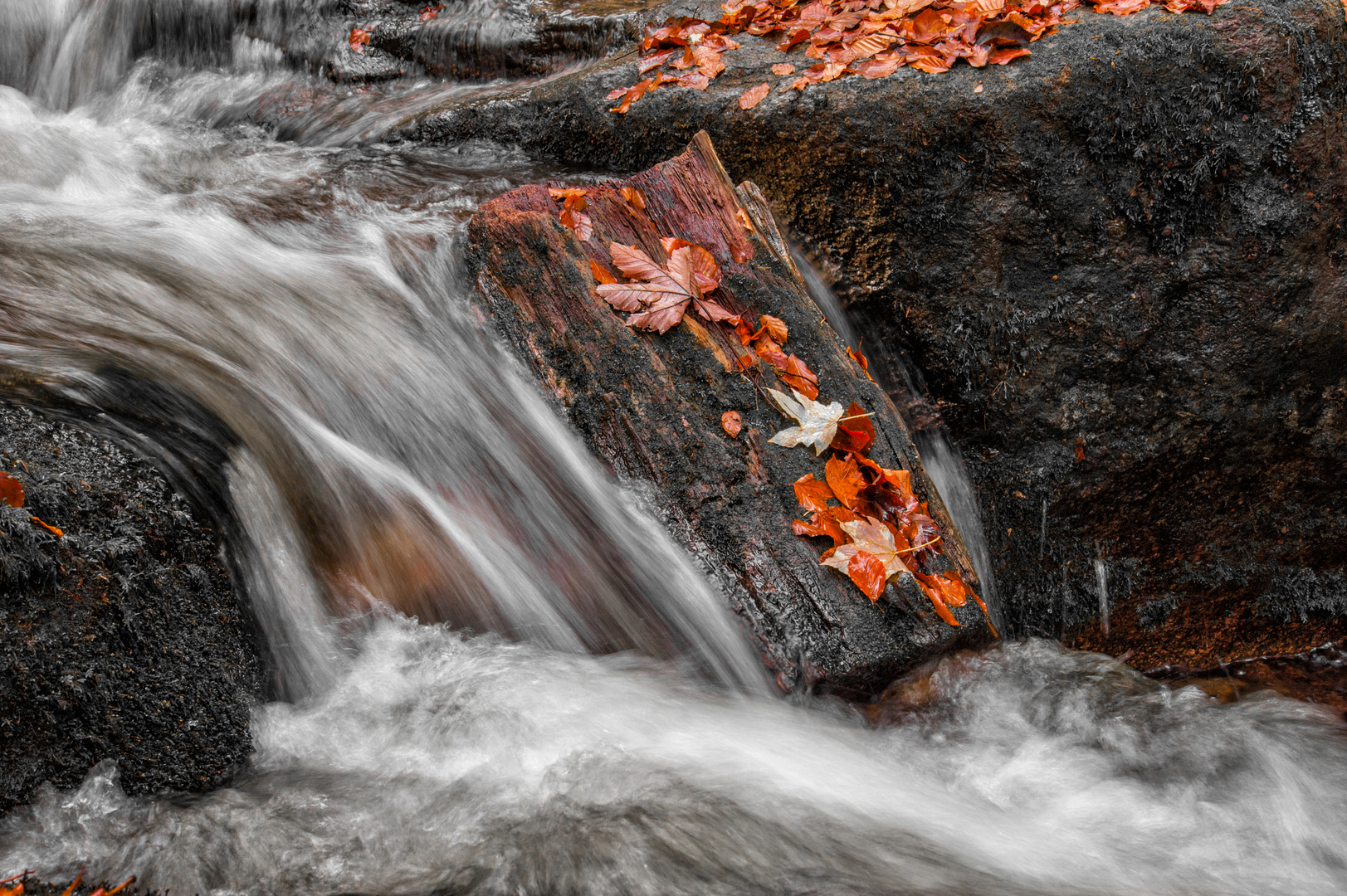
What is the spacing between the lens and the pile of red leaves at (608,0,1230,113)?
10.8 ft

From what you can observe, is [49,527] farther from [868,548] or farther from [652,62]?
[652,62]

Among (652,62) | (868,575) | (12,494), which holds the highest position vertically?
(652,62)

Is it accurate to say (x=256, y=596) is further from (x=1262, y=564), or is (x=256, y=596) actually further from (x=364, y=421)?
(x=1262, y=564)

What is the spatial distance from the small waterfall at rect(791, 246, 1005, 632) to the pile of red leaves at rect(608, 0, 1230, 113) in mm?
870

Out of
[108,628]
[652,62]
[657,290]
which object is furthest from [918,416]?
[108,628]

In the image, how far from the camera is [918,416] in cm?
356

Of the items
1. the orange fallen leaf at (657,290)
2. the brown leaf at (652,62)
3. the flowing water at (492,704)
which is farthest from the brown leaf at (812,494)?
the brown leaf at (652,62)

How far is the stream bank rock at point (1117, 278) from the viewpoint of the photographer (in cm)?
324

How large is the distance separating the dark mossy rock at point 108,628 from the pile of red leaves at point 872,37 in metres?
2.91

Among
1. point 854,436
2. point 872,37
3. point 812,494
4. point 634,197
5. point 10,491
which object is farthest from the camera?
point 872,37

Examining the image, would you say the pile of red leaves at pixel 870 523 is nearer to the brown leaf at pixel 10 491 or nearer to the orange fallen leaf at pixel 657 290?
the orange fallen leaf at pixel 657 290

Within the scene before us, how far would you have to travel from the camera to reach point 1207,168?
10.8 ft

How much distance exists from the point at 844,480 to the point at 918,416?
44.1 inches

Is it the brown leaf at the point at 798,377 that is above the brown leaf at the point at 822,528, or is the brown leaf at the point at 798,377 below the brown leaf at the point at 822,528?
above
